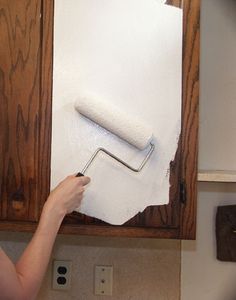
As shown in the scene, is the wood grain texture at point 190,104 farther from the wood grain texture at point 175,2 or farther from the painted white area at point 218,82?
the painted white area at point 218,82

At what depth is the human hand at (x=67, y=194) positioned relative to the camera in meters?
0.72

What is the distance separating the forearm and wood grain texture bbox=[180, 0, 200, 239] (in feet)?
0.91

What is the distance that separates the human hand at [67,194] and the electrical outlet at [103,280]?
1.21 ft

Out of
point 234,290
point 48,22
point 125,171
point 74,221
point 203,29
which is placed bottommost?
point 234,290

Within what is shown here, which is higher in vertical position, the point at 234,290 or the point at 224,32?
the point at 224,32

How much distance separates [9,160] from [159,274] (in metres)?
0.56

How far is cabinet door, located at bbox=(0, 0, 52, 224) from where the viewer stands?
0.78m

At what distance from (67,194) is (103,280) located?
1.44 ft

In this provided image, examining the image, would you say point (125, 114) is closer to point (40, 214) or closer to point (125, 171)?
point (125, 171)

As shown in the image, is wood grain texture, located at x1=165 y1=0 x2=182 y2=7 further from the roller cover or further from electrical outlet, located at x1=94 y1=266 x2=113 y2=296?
electrical outlet, located at x1=94 y1=266 x2=113 y2=296

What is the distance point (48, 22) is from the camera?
0.78 m

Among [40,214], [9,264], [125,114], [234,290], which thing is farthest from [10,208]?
[234,290]

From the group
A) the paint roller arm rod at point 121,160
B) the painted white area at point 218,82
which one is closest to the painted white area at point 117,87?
the paint roller arm rod at point 121,160

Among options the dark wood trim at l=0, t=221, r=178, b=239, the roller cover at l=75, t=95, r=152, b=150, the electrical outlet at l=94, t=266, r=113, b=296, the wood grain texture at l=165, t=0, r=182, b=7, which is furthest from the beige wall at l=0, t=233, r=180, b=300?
the wood grain texture at l=165, t=0, r=182, b=7
